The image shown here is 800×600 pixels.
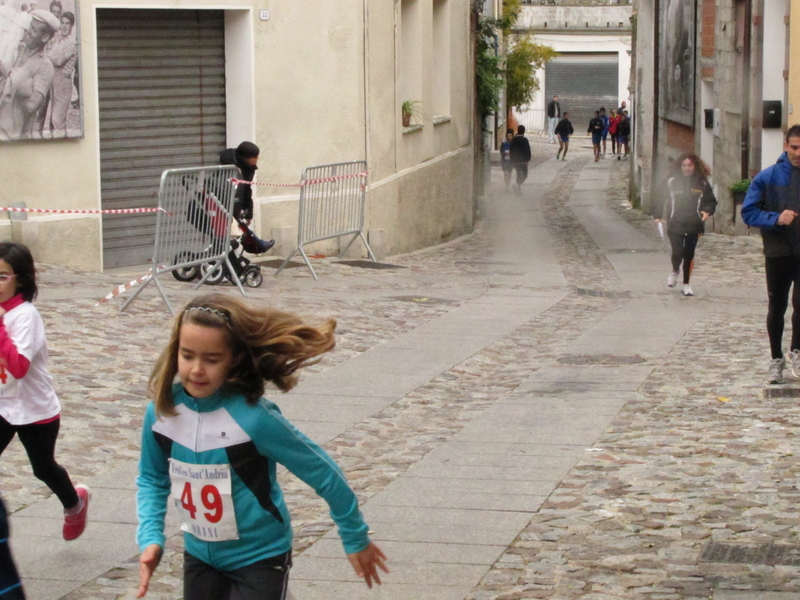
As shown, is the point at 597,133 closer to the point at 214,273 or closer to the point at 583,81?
the point at 583,81

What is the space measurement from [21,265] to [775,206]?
16.8 ft

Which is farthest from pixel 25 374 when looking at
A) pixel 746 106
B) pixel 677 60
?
pixel 677 60

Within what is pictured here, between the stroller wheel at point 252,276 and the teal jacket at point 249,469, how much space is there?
10.2 metres

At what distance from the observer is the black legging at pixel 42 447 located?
496cm

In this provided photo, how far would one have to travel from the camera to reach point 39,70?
13.7 meters

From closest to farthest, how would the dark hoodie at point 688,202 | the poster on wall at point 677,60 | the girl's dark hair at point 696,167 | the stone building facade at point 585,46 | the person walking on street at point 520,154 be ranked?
1. the dark hoodie at point 688,202
2. the girl's dark hair at point 696,167
3. the poster on wall at point 677,60
4. the person walking on street at point 520,154
5. the stone building facade at point 585,46

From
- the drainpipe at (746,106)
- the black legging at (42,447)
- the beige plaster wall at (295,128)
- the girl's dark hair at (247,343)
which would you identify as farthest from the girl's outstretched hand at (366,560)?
the drainpipe at (746,106)

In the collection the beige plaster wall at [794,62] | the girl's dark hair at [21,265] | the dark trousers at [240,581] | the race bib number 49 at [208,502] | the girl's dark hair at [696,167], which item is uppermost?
the beige plaster wall at [794,62]

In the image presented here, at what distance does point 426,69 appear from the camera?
21.8 meters

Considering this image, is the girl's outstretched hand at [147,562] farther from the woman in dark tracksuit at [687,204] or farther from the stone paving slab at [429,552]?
the woman in dark tracksuit at [687,204]

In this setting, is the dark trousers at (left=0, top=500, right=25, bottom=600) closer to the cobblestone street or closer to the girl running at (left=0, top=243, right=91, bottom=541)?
the cobblestone street

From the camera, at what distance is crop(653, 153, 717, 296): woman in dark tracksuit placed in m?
13.8

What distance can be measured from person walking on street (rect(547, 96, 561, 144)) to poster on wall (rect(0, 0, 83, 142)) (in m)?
41.6

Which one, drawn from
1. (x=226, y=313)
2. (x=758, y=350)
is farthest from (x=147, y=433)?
(x=758, y=350)
